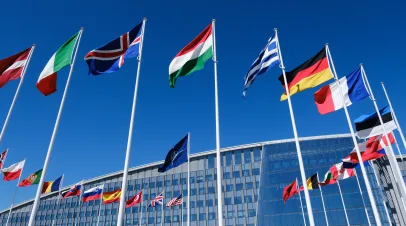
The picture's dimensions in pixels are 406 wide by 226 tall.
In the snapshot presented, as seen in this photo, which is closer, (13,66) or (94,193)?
(13,66)

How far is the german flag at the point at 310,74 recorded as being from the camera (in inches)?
570

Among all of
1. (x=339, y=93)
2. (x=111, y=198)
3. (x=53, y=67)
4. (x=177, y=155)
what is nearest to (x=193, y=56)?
(x=53, y=67)

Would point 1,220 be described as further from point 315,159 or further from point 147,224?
point 315,159

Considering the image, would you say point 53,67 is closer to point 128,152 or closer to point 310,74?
point 128,152

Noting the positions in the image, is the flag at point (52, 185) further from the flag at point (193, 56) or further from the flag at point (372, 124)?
the flag at point (372, 124)

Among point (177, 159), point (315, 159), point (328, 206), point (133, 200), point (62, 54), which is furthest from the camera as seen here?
point (315, 159)

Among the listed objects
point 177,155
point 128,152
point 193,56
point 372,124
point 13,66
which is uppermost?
point 13,66

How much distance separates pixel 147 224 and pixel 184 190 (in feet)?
38.2

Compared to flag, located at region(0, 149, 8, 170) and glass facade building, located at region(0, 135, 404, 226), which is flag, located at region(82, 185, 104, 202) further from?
glass facade building, located at region(0, 135, 404, 226)

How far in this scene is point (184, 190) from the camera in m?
74.4

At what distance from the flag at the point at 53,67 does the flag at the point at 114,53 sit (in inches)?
55.7

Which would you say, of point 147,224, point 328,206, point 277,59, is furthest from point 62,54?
point 147,224

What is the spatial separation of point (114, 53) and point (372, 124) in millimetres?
14266

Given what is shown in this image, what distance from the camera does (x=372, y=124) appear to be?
1778 centimetres
